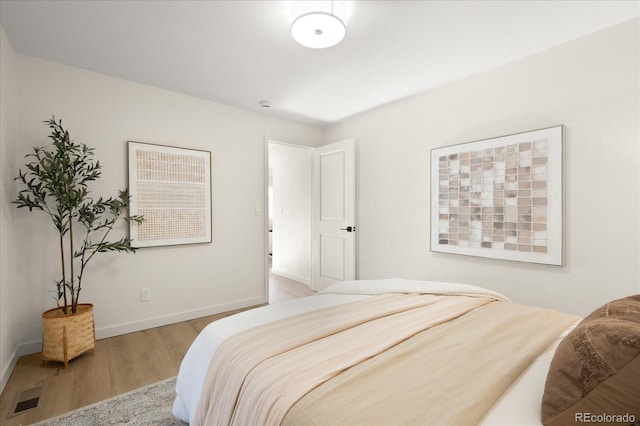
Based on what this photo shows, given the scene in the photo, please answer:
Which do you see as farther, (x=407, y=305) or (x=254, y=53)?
(x=254, y=53)

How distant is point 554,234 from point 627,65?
1.24 meters

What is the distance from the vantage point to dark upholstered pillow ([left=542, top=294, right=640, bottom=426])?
26.8 inches

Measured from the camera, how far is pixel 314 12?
5.90 ft

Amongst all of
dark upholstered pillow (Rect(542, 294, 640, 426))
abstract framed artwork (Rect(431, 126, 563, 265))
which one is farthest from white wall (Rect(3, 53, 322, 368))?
dark upholstered pillow (Rect(542, 294, 640, 426))

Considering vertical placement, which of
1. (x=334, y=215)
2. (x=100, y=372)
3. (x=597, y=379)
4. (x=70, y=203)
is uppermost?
(x=70, y=203)

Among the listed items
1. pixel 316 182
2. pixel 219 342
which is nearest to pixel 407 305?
pixel 219 342

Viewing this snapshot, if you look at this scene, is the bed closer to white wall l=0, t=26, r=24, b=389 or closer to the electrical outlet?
white wall l=0, t=26, r=24, b=389

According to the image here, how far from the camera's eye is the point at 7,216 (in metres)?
2.15

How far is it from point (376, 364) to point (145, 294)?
2.77m

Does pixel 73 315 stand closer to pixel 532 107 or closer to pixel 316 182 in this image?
pixel 316 182

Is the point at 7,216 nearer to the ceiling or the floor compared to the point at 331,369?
nearer to the ceiling

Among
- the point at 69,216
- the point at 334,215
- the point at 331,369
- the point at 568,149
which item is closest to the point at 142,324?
the point at 69,216

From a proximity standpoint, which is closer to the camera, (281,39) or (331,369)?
(331,369)

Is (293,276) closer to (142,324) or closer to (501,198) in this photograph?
Result: (142,324)
